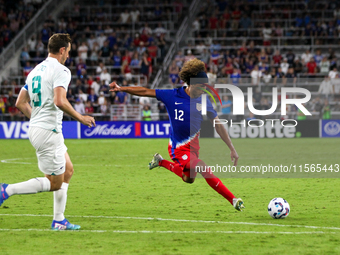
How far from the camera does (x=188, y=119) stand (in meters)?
7.32

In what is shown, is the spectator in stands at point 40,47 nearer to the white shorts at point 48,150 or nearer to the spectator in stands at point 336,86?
the spectator in stands at point 336,86

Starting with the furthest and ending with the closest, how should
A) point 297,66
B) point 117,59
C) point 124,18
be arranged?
point 124,18 < point 117,59 < point 297,66

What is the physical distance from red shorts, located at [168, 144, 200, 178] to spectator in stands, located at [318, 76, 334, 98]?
717 inches

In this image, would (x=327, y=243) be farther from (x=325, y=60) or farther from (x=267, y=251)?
(x=325, y=60)

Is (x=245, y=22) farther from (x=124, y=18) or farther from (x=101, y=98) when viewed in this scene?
(x=101, y=98)

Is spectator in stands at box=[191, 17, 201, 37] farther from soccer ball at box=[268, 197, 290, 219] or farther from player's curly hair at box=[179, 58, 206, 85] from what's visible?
soccer ball at box=[268, 197, 290, 219]

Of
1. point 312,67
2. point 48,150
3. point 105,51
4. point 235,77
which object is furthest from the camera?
point 105,51

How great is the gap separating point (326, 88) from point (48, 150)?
2055cm

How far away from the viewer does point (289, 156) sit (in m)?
16.2

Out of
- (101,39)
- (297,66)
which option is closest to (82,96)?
(101,39)

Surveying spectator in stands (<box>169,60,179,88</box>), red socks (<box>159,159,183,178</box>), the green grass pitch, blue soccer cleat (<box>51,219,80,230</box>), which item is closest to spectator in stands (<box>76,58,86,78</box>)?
spectator in stands (<box>169,60,179,88</box>)

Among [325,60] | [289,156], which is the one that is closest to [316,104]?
[325,60]

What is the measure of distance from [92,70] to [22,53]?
4.29 metres

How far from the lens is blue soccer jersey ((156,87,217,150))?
7.29 m
